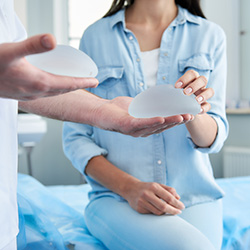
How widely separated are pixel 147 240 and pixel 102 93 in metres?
0.49

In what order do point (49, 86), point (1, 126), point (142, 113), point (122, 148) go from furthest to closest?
point (122, 148)
point (142, 113)
point (1, 126)
point (49, 86)

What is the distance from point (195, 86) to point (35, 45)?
1.58ft

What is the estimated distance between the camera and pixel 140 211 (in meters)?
0.82

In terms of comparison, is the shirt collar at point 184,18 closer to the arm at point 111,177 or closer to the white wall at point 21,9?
the arm at point 111,177

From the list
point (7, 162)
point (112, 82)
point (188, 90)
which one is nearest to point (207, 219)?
point (188, 90)

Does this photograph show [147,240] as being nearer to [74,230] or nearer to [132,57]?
[74,230]

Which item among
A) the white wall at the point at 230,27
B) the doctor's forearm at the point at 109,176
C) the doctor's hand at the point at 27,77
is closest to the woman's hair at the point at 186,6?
the doctor's forearm at the point at 109,176

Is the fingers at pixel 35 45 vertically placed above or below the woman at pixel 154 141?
above

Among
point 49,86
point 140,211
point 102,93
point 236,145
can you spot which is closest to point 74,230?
point 140,211

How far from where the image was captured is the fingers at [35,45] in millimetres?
341

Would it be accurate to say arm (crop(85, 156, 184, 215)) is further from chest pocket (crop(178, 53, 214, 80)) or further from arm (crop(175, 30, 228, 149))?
chest pocket (crop(178, 53, 214, 80))

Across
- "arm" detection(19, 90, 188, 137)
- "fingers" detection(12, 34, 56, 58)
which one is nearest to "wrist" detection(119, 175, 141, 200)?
"arm" detection(19, 90, 188, 137)

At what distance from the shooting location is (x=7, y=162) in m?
0.54

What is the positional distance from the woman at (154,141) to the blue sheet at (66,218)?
3.0 inches
